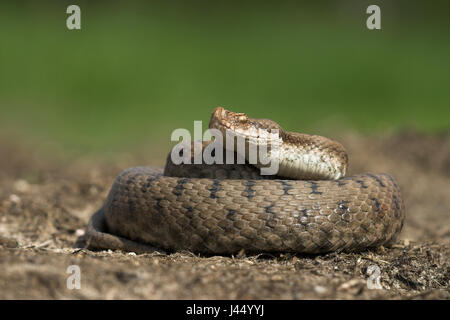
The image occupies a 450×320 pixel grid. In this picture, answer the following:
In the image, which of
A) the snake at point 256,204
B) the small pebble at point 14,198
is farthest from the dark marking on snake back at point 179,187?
the small pebble at point 14,198

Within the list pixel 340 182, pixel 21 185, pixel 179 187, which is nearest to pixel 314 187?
pixel 340 182

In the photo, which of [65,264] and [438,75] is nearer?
[65,264]

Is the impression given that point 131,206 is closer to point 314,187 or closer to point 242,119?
point 242,119

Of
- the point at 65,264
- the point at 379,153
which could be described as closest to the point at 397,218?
the point at 65,264

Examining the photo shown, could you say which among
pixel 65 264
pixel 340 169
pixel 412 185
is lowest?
Answer: pixel 412 185

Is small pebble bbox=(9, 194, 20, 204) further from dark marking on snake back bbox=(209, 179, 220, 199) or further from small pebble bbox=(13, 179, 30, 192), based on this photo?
dark marking on snake back bbox=(209, 179, 220, 199)

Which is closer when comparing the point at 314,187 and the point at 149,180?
the point at 314,187

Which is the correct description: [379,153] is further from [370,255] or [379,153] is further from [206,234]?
[206,234]
